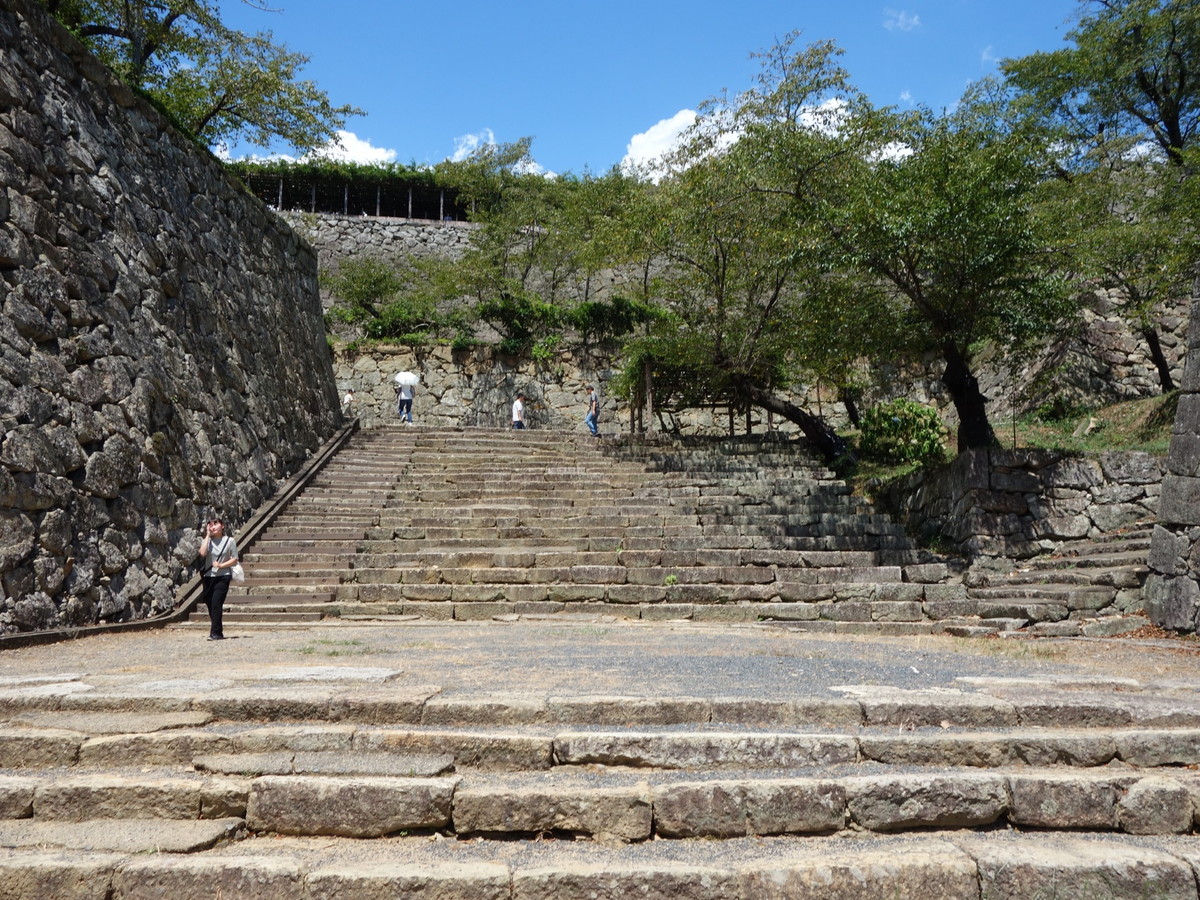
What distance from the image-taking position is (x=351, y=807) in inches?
121

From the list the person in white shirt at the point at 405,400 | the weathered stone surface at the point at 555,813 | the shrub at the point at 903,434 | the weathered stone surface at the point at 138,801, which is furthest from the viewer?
the person in white shirt at the point at 405,400

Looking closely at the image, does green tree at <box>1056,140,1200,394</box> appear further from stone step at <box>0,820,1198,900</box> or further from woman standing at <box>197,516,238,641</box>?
woman standing at <box>197,516,238,641</box>

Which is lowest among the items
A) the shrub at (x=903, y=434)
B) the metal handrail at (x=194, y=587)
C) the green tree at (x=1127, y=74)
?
the metal handrail at (x=194, y=587)

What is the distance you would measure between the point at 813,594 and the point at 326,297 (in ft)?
79.4

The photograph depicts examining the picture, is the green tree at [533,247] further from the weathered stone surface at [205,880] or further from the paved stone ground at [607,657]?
the weathered stone surface at [205,880]

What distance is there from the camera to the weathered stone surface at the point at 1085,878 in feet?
9.02

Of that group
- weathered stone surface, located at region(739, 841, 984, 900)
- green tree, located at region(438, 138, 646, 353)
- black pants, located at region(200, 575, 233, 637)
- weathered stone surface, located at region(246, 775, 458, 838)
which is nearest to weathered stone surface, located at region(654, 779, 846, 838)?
weathered stone surface, located at region(739, 841, 984, 900)

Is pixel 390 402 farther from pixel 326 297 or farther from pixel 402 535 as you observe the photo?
pixel 402 535

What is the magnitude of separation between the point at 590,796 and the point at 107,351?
806 centimetres

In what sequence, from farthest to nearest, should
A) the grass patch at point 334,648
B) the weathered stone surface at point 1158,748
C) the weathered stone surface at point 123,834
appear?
the grass patch at point 334,648 < the weathered stone surface at point 1158,748 < the weathered stone surface at point 123,834

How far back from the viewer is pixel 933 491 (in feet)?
38.7

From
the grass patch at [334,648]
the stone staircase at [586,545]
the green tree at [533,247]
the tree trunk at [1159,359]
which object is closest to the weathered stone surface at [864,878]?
the grass patch at [334,648]

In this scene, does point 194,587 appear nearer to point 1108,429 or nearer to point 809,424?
point 809,424

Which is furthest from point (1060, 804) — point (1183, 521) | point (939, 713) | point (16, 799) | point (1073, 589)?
point (1073, 589)
